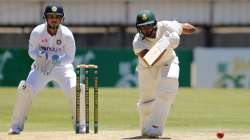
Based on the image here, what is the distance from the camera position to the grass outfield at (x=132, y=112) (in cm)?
1429

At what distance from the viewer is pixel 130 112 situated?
17891mm

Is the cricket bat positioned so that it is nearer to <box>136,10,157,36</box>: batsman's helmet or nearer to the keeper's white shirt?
<box>136,10,157,36</box>: batsman's helmet

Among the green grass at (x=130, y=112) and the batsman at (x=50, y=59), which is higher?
the batsman at (x=50, y=59)

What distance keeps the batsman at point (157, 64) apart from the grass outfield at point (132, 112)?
2.86 m

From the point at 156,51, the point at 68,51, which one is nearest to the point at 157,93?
the point at 156,51

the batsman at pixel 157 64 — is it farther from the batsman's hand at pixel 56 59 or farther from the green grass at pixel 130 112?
the green grass at pixel 130 112

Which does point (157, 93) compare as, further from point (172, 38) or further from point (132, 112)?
point (132, 112)

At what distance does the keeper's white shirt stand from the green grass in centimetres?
245

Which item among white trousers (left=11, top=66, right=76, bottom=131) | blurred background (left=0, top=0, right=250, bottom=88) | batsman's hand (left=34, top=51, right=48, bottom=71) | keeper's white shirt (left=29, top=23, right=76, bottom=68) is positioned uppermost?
keeper's white shirt (left=29, top=23, right=76, bottom=68)

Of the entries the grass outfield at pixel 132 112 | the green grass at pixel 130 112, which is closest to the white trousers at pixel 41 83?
the grass outfield at pixel 132 112

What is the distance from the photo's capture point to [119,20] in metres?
39.4

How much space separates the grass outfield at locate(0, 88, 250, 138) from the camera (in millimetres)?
14289

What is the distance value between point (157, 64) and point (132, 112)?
7.44m

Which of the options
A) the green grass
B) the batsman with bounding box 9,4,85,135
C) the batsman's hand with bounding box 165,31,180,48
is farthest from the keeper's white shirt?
the green grass
